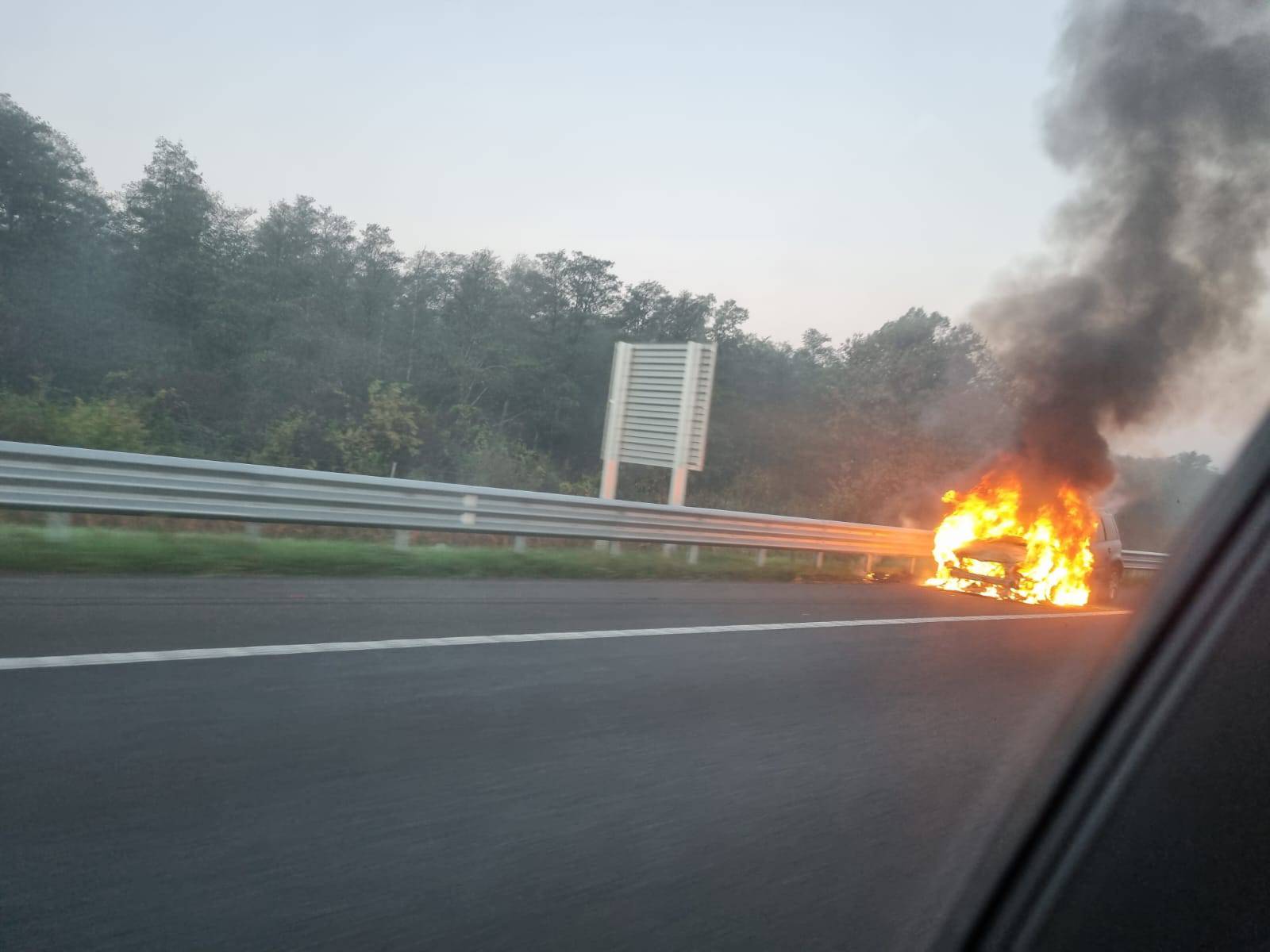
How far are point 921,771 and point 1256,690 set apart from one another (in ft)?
12.2

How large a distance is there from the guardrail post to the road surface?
160 cm

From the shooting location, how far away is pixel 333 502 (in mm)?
10922

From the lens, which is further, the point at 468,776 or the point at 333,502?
the point at 333,502

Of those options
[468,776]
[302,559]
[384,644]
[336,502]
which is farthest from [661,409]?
[468,776]

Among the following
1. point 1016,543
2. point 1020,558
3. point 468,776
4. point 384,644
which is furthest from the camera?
point 1016,543

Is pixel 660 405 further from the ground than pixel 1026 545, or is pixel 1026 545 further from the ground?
pixel 660 405

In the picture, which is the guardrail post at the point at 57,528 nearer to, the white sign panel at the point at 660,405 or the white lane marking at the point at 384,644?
the white lane marking at the point at 384,644

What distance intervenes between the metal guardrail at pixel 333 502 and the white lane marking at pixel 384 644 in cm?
379

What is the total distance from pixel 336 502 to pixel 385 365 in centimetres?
1074

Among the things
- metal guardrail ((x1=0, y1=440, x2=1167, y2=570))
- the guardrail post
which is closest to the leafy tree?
metal guardrail ((x1=0, y1=440, x2=1167, y2=570))

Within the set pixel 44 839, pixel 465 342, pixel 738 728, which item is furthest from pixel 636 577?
pixel 465 342

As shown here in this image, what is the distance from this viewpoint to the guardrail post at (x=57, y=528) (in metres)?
9.44

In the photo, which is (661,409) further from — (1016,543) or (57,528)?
(57,528)

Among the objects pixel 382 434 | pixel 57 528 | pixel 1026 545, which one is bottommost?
pixel 57 528
